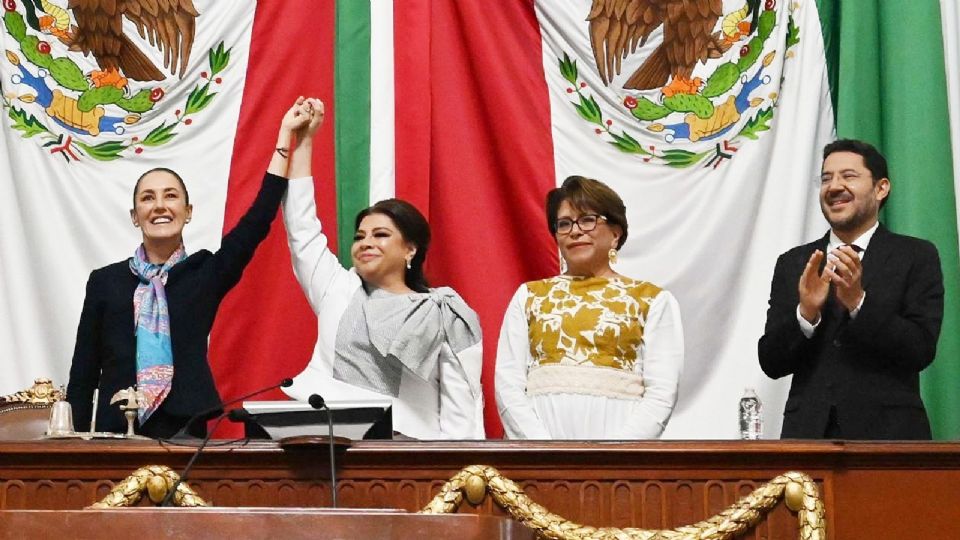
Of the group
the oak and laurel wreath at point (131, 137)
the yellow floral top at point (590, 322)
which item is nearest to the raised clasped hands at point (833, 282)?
the yellow floral top at point (590, 322)

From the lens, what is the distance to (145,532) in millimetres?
1945

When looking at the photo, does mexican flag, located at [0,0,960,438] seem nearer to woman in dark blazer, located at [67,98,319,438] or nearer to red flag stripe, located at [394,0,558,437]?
red flag stripe, located at [394,0,558,437]

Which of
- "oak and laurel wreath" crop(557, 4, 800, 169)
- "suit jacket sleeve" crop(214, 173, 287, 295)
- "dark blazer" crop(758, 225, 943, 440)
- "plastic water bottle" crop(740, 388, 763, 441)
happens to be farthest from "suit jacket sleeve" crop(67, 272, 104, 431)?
"oak and laurel wreath" crop(557, 4, 800, 169)

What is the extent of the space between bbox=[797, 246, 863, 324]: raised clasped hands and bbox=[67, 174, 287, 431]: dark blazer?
4.70ft

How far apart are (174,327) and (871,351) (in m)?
1.75

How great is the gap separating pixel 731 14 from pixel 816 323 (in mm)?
1758

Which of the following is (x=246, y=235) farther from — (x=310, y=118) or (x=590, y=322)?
(x=590, y=322)

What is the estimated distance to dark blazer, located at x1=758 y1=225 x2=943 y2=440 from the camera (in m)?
3.48

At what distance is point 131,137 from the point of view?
5.00 meters

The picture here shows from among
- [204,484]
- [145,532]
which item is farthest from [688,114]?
[145,532]

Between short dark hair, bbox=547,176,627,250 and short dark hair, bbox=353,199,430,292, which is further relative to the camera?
short dark hair, bbox=353,199,430,292

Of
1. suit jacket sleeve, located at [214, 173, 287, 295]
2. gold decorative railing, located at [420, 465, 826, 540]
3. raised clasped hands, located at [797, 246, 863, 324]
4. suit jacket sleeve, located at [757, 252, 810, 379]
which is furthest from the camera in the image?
suit jacket sleeve, located at [214, 173, 287, 295]

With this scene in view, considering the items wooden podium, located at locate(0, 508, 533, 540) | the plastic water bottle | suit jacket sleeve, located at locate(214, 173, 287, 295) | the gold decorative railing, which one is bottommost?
the gold decorative railing

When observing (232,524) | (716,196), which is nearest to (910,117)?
(716,196)
